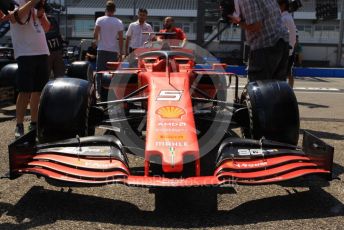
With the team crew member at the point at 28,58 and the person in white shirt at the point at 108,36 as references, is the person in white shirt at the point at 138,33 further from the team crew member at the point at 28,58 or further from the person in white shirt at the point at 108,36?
the team crew member at the point at 28,58

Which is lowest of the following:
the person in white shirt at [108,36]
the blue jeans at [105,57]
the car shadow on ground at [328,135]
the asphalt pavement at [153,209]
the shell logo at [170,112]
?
the car shadow on ground at [328,135]

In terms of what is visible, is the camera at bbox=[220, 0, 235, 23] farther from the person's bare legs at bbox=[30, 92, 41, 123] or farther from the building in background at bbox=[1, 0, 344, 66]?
the building in background at bbox=[1, 0, 344, 66]

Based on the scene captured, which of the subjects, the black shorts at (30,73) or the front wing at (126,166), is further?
the black shorts at (30,73)

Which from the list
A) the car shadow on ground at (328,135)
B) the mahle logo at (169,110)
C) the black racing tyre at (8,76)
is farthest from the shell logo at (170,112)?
the black racing tyre at (8,76)

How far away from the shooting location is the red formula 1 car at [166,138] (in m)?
3.12

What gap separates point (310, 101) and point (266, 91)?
19.2 ft

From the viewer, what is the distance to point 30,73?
5.03 metres

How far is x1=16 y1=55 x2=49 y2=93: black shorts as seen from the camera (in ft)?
16.4

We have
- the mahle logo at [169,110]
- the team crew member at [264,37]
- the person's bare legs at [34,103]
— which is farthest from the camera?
the person's bare legs at [34,103]

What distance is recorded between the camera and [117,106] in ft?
14.9

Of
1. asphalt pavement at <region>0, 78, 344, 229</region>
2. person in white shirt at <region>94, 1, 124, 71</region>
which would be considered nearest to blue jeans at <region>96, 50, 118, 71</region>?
person in white shirt at <region>94, 1, 124, 71</region>

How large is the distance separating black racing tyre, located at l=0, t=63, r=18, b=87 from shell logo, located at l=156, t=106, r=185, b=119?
4495 millimetres

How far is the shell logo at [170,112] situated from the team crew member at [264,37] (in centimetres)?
160

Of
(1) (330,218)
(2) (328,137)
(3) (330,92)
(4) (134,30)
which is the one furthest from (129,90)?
(3) (330,92)
